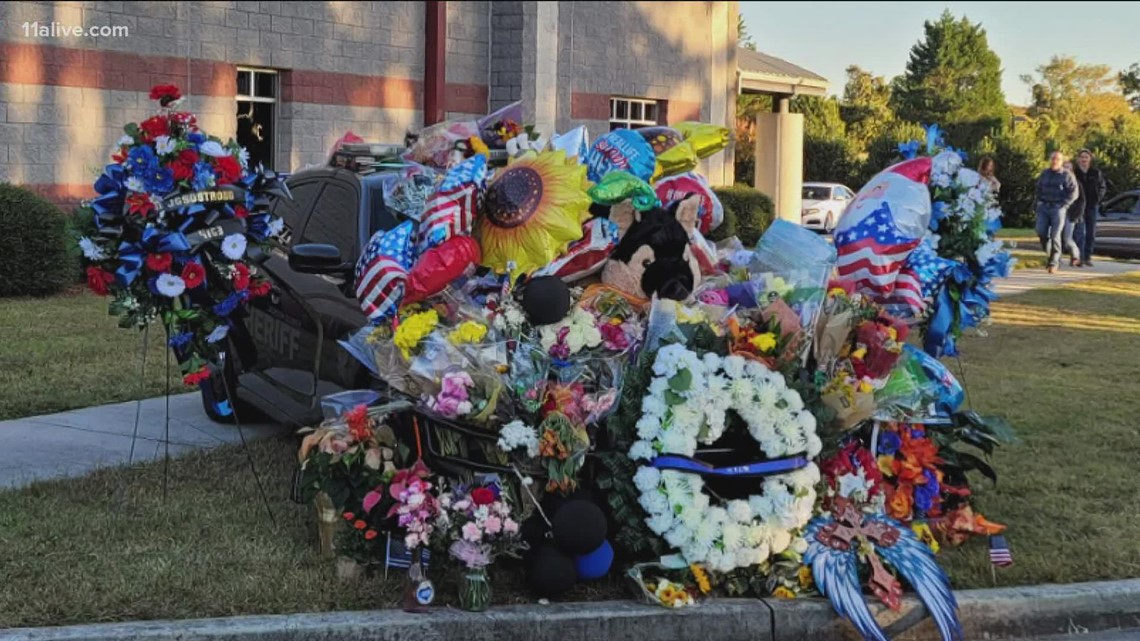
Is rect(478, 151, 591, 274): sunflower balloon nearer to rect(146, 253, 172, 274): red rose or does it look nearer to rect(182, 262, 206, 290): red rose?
rect(182, 262, 206, 290): red rose

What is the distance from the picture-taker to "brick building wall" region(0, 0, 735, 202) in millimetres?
15250

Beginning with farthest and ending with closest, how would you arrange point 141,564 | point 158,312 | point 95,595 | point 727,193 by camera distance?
point 727,193
point 158,312
point 141,564
point 95,595

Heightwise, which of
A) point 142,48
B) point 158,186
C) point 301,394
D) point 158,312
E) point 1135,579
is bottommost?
point 1135,579

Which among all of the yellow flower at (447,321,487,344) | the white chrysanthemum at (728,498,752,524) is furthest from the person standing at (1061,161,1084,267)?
the yellow flower at (447,321,487,344)

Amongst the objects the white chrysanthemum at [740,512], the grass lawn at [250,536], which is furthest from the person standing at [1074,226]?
the white chrysanthemum at [740,512]

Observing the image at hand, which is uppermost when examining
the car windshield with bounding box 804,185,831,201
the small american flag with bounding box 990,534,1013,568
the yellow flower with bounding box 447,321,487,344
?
the car windshield with bounding box 804,185,831,201

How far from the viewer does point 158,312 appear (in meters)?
6.01

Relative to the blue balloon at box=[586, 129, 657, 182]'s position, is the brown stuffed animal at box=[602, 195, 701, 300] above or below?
below

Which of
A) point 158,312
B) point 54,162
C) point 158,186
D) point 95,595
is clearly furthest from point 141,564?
point 54,162

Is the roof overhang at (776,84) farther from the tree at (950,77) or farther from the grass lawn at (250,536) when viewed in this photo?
the tree at (950,77)

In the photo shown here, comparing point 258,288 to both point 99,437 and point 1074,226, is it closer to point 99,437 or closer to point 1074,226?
point 99,437

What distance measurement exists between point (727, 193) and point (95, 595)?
65.2 ft

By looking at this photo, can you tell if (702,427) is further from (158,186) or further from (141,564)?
(158,186)

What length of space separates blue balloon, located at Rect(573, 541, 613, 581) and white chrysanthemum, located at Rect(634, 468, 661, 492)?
0.94 feet
